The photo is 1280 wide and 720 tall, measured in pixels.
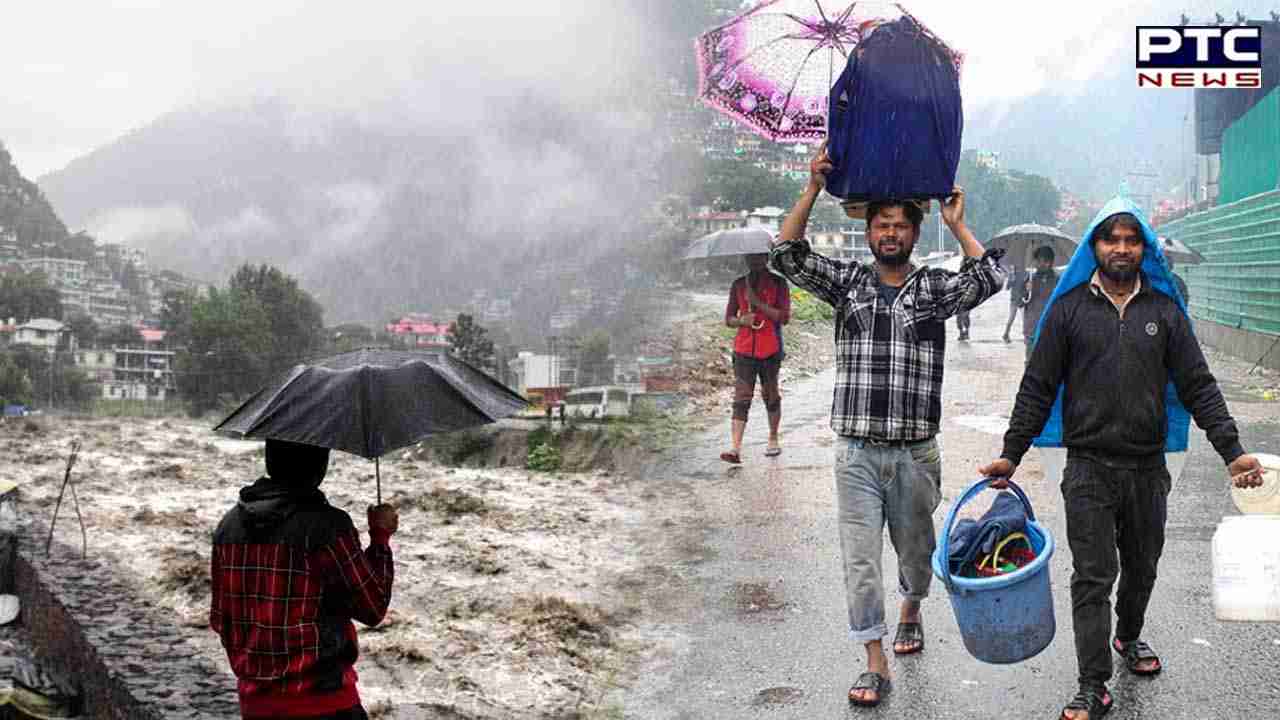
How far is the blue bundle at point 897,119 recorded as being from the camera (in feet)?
10.9

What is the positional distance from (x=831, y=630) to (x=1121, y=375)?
1521 mm

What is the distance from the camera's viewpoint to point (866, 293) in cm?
352

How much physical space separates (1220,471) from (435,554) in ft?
15.7

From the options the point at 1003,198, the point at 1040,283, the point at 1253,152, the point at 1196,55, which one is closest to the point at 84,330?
the point at 1003,198

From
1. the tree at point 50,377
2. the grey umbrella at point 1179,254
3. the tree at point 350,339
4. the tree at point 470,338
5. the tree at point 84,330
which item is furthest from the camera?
the tree at point 84,330

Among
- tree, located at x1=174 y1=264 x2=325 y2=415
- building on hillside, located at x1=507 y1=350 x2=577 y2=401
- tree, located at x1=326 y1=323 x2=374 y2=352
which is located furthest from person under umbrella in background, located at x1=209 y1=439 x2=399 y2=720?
tree, located at x1=174 y1=264 x2=325 y2=415

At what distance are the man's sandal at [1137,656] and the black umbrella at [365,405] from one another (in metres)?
2.24

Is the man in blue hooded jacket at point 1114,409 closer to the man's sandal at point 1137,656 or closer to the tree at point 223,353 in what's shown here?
the man's sandal at point 1137,656

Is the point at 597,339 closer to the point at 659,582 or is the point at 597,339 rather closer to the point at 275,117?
the point at 659,582

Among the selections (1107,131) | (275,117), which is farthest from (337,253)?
(1107,131)

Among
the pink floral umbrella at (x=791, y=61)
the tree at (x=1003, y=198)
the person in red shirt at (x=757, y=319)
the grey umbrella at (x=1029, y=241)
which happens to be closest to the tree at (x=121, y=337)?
the tree at (x=1003, y=198)

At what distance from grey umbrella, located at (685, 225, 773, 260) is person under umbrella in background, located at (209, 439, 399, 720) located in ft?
15.9

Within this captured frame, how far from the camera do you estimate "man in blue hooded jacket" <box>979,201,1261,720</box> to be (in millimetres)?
3201

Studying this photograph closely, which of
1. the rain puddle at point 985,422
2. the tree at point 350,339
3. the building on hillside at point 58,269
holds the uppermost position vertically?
the building on hillside at point 58,269
